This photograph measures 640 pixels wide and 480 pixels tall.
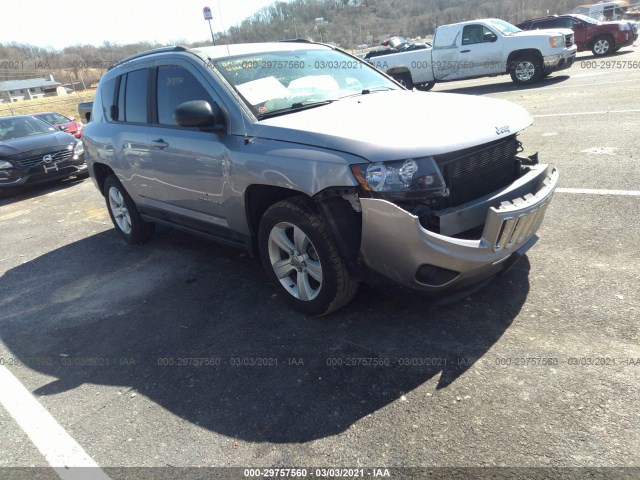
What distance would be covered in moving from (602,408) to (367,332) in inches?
56.4

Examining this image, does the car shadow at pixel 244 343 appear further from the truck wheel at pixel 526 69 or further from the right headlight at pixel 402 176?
the truck wheel at pixel 526 69

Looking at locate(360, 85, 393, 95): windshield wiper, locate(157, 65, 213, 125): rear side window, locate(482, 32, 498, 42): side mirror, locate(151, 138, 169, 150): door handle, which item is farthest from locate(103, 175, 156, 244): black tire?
locate(482, 32, 498, 42): side mirror

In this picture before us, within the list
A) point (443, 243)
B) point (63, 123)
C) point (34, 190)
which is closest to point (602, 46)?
point (63, 123)

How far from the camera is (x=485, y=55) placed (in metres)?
14.9

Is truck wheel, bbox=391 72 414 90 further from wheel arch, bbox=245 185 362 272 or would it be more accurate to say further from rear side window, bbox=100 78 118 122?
wheel arch, bbox=245 185 362 272

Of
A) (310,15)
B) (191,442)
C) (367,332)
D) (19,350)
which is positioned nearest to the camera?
(191,442)

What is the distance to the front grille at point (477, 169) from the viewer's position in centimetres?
307

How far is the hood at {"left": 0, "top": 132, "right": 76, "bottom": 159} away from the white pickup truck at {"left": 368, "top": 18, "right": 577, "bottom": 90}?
9990mm

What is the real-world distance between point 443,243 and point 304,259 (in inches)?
42.4

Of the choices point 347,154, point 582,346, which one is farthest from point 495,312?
point 347,154

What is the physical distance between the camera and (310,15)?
17.6m

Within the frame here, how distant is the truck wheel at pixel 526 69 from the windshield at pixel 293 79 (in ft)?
37.1

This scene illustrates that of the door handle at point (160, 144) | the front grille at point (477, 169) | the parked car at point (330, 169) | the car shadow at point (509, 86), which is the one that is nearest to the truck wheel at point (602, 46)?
the car shadow at point (509, 86)

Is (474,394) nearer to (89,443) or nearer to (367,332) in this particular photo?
(367,332)
